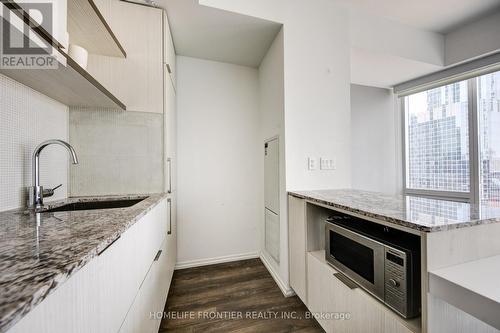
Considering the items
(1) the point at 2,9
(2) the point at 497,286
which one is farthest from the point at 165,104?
(2) the point at 497,286

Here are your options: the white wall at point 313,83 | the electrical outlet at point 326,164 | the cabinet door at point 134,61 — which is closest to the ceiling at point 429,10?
the white wall at point 313,83

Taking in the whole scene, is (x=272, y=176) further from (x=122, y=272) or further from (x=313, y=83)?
(x=122, y=272)

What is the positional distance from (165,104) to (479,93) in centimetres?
362

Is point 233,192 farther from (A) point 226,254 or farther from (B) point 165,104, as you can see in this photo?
(B) point 165,104

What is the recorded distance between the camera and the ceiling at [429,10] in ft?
6.51

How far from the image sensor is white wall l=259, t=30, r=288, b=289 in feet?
6.00

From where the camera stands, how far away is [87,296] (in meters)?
0.51

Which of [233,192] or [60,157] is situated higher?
[60,157]

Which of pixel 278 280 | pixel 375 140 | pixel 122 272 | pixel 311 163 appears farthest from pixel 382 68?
pixel 122 272

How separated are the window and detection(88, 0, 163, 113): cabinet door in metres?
3.61

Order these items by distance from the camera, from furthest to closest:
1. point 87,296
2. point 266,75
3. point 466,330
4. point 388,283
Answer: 1. point 266,75
2. point 388,283
3. point 466,330
4. point 87,296

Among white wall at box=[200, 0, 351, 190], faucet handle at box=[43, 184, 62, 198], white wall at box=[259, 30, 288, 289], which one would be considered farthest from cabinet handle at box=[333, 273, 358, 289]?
faucet handle at box=[43, 184, 62, 198]

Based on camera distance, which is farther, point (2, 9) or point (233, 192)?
point (233, 192)

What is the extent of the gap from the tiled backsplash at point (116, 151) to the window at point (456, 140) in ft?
11.8
